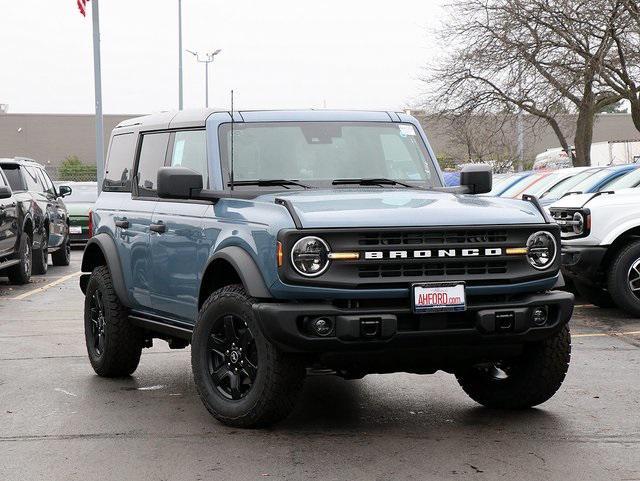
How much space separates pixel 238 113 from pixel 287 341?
7.18 feet

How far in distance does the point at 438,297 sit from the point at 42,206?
562 inches

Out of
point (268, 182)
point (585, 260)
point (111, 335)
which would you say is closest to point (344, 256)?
point (268, 182)

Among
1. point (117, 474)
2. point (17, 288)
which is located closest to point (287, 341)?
point (117, 474)

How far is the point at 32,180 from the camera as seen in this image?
20.2 metres

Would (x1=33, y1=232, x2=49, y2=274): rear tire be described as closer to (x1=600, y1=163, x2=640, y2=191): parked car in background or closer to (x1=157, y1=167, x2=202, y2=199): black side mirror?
(x1=600, y1=163, x2=640, y2=191): parked car in background

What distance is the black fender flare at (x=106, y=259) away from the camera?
8.69 metres

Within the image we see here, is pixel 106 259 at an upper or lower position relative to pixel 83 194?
upper

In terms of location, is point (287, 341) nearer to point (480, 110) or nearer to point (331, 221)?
point (331, 221)

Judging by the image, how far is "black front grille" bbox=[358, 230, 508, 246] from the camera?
6559 millimetres

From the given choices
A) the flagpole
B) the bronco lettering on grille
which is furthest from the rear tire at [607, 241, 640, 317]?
the flagpole

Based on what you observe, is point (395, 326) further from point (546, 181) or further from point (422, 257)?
point (546, 181)

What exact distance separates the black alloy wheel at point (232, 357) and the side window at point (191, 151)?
3.79 ft

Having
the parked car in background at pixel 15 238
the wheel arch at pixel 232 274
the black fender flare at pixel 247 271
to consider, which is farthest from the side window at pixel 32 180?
the black fender flare at pixel 247 271

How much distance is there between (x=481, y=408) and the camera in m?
7.75
